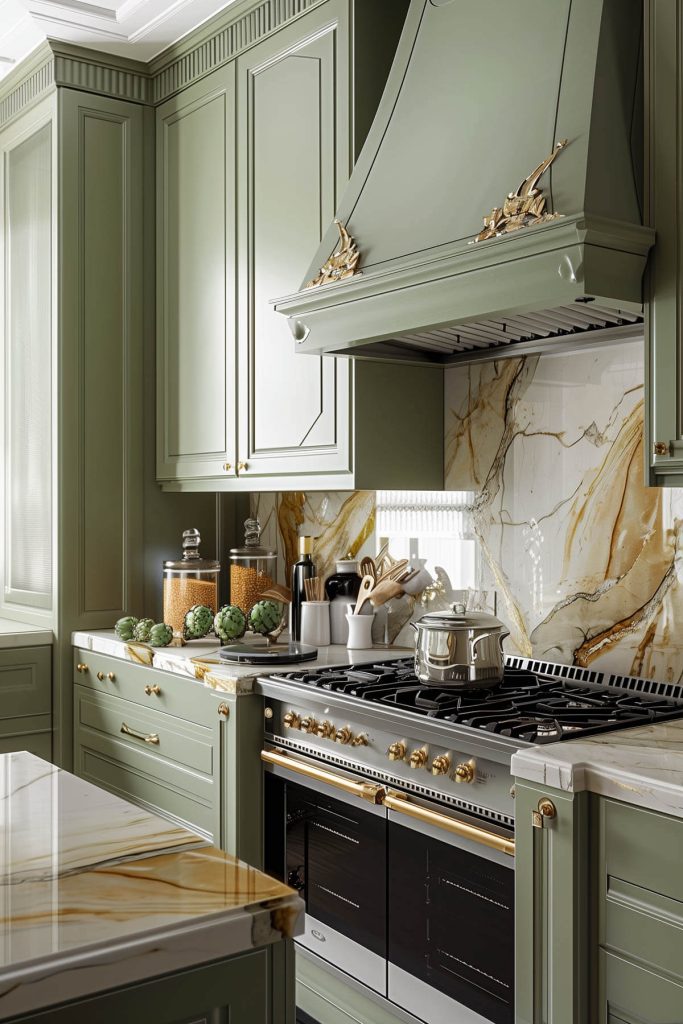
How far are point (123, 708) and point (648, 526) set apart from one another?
5.68 feet

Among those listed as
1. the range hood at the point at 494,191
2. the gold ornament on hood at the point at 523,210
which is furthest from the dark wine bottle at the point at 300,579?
the gold ornament on hood at the point at 523,210

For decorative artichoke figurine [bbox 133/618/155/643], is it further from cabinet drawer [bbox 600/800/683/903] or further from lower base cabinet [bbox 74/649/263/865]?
cabinet drawer [bbox 600/800/683/903]

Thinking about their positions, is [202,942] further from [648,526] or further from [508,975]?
[648,526]

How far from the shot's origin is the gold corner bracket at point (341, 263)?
233cm

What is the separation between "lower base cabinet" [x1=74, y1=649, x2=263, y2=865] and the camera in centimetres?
257

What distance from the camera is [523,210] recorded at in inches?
75.4

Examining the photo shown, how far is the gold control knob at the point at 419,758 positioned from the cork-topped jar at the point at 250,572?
1.31 meters

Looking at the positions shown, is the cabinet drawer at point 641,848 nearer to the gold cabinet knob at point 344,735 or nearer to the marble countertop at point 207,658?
the gold cabinet knob at point 344,735

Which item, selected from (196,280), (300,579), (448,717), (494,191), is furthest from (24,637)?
(494,191)

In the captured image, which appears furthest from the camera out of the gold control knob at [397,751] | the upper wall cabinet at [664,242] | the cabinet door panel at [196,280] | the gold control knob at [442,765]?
the cabinet door panel at [196,280]

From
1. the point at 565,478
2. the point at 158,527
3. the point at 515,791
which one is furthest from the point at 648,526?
the point at 158,527

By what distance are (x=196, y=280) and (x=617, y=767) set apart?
7.49 ft

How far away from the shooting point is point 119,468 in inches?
139

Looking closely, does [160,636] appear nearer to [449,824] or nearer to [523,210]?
[449,824]
